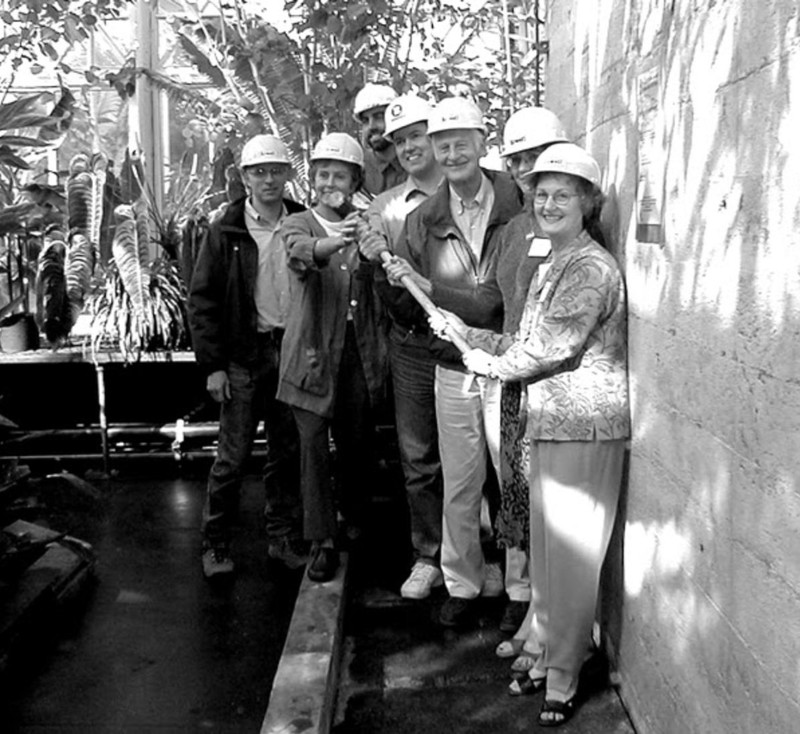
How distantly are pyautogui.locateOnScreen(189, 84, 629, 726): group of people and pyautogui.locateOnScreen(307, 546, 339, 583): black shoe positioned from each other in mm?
15

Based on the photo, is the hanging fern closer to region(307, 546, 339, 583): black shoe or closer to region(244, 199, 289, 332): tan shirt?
region(244, 199, 289, 332): tan shirt

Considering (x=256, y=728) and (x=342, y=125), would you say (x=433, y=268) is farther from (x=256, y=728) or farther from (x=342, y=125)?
(x=342, y=125)

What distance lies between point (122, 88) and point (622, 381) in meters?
8.88

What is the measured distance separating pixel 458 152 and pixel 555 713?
243cm

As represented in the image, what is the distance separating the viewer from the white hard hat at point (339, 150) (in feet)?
19.7

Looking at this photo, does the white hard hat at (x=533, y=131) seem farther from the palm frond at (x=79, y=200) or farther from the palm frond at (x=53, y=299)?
the palm frond at (x=79, y=200)

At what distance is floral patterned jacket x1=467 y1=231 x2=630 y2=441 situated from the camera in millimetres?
4324

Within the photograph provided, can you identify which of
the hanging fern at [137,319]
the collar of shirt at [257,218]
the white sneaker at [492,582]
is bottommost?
the white sneaker at [492,582]

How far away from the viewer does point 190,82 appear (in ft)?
43.6

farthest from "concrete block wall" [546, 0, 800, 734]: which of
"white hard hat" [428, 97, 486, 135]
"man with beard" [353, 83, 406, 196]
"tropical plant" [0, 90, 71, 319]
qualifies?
"tropical plant" [0, 90, 71, 319]

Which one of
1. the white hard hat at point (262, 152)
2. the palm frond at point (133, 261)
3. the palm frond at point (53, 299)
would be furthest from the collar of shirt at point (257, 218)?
the palm frond at point (53, 299)

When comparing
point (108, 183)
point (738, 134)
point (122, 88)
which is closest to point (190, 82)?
point (122, 88)

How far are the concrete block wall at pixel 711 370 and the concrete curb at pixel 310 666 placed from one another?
3.91 ft

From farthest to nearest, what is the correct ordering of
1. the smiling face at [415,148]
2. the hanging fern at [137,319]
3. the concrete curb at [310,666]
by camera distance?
the hanging fern at [137,319], the smiling face at [415,148], the concrete curb at [310,666]
